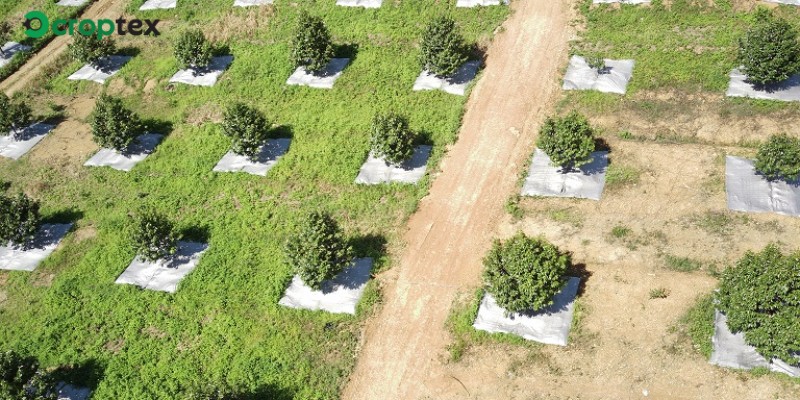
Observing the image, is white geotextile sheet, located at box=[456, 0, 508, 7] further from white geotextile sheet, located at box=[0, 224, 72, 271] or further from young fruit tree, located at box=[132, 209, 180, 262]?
white geotextile sheet, located at box=[0, 224, 72, 271]

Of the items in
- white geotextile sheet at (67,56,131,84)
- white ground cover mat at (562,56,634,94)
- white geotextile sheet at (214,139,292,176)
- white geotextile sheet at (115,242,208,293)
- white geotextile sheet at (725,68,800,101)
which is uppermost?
white geotextile sheet at (67,56,131,84)

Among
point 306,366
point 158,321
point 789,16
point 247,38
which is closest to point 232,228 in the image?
point 158,321

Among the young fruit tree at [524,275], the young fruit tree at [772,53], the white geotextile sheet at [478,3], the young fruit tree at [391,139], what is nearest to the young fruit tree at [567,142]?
the young fruit tree at [524,275]

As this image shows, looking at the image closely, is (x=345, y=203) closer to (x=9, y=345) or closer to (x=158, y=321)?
(x=158, y=321)

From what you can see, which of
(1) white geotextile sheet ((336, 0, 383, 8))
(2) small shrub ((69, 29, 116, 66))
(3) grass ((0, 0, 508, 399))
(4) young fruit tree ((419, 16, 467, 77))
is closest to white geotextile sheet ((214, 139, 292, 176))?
(3) grass ((0, 0, 508, 399))

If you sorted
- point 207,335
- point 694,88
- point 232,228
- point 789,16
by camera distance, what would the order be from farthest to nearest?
point 789,16 → point 694,88 → point 232,228 → point 207,335

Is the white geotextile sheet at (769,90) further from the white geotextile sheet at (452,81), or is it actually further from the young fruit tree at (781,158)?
the white geotextile sheet at (452,81)

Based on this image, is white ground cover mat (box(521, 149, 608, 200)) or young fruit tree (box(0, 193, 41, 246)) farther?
young fruit tree (box(0, 193, 41, 246))
